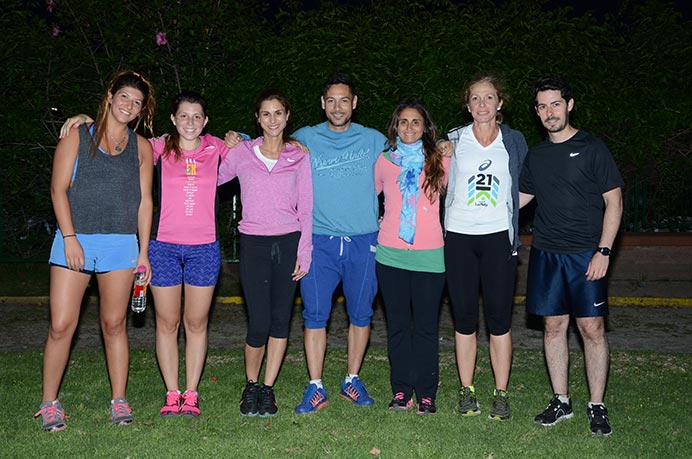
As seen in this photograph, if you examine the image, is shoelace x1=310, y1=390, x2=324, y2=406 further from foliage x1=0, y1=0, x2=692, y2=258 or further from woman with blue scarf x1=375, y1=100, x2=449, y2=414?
foliage x1=0, y1=0, x2=692, y2=258

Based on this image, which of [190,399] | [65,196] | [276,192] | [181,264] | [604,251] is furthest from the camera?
[190,399]

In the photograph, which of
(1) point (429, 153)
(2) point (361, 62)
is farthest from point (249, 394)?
(2) point (361, 62)

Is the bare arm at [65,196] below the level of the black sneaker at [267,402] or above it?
above

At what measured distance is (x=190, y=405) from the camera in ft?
17.9

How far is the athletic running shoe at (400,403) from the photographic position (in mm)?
5582

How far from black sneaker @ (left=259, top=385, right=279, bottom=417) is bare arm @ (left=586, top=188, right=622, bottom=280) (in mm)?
2296

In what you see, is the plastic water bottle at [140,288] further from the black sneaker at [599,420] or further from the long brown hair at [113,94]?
the black sneaker at [599,420]

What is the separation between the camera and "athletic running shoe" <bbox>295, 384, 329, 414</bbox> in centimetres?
557

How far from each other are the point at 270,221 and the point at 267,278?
0.39 metres

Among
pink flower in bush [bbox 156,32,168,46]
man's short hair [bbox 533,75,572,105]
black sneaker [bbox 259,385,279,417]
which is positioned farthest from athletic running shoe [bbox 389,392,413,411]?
pink flower in bush [bbox 156,32,168,46]

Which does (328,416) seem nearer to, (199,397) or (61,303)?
(199,397)

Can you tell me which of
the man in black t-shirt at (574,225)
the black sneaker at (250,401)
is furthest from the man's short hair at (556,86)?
the black sneaker at (250,401)

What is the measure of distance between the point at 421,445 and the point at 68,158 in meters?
2.80

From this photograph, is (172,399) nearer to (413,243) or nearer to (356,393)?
(356,393)
